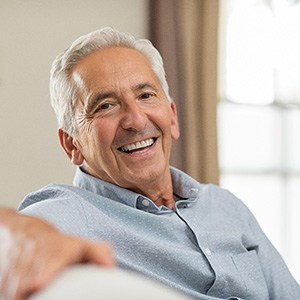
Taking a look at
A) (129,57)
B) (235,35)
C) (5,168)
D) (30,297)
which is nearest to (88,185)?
(129,57)

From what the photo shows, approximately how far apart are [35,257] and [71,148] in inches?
61.1

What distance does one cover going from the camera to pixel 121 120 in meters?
2.06

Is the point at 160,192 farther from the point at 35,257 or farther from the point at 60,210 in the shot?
the point at 35,257

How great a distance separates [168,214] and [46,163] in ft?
7.78

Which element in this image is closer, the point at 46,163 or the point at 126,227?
the point at 126,227

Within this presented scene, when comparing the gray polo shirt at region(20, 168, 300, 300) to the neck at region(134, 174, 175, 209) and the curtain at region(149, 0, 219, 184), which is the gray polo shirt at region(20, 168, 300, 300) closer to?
the neck at region(134, 174, 175, 209)

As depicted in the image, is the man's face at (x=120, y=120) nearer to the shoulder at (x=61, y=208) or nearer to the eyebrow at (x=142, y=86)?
the eyebrow at (x=142, y=86)

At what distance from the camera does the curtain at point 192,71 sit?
468cm

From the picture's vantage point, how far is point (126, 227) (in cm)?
192

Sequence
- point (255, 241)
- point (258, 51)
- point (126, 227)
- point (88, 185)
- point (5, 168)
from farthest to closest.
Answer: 1. point (258, 51)
2. point (5, 168)
3. point (255, 241)
4. point (88, 185)
5. point (126, 227)

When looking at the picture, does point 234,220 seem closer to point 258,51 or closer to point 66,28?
point 66,28

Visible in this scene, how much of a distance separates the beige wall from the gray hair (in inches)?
84.1

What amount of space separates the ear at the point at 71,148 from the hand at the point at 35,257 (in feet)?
4.71

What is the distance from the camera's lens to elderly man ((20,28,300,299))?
6.30 feet
